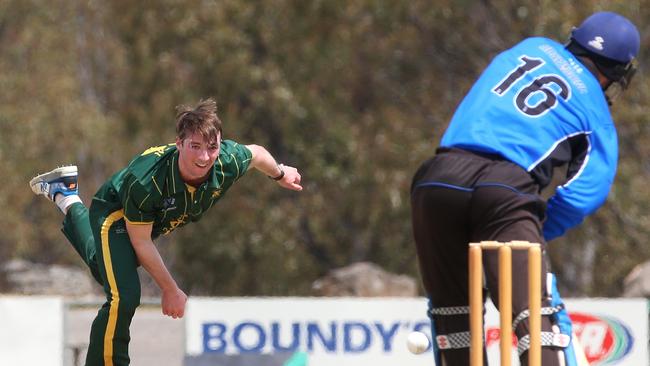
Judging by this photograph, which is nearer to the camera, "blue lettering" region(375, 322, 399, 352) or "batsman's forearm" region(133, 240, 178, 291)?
"batsman's forearm" region(133, 240, 178, 291)

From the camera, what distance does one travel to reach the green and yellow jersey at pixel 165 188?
5.23 metres

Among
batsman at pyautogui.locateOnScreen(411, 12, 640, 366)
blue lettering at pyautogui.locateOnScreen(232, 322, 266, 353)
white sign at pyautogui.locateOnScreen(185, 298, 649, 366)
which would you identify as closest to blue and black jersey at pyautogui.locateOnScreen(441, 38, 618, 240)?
batsman at pyautogui.locateOnScreen(411, 12, 640, 366)

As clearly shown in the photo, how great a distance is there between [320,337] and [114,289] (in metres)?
3.66

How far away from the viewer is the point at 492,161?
481cm

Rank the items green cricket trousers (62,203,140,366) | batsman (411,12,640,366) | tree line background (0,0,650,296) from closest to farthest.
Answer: batsman (411,12,640,366), green cricket trousers (62,203,140,366), tree line background (0,0,650,296)

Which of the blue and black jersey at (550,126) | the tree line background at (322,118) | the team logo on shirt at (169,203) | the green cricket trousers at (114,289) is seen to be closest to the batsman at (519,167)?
the blue and black jersey at (550,126)

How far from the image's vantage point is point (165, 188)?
17.2 ft

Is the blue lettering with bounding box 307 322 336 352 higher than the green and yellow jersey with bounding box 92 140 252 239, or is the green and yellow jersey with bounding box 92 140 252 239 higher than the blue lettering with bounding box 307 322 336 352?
the green and yellow jersey with bounding box 92 140 252 239

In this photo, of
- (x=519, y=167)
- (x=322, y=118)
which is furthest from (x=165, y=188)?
(x=322, y=118)

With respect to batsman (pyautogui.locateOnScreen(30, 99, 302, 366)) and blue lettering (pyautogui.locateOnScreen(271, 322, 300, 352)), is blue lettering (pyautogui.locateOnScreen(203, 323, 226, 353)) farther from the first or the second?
batsman (pyautogui.locateOnScreen(30, 99, 302, 366))

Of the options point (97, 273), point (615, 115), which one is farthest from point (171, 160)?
point (615, 115)

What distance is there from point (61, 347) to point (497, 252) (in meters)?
4.86

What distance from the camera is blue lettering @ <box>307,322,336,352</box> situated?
8898 millimetres

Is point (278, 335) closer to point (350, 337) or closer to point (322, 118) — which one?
point (350, 337)
